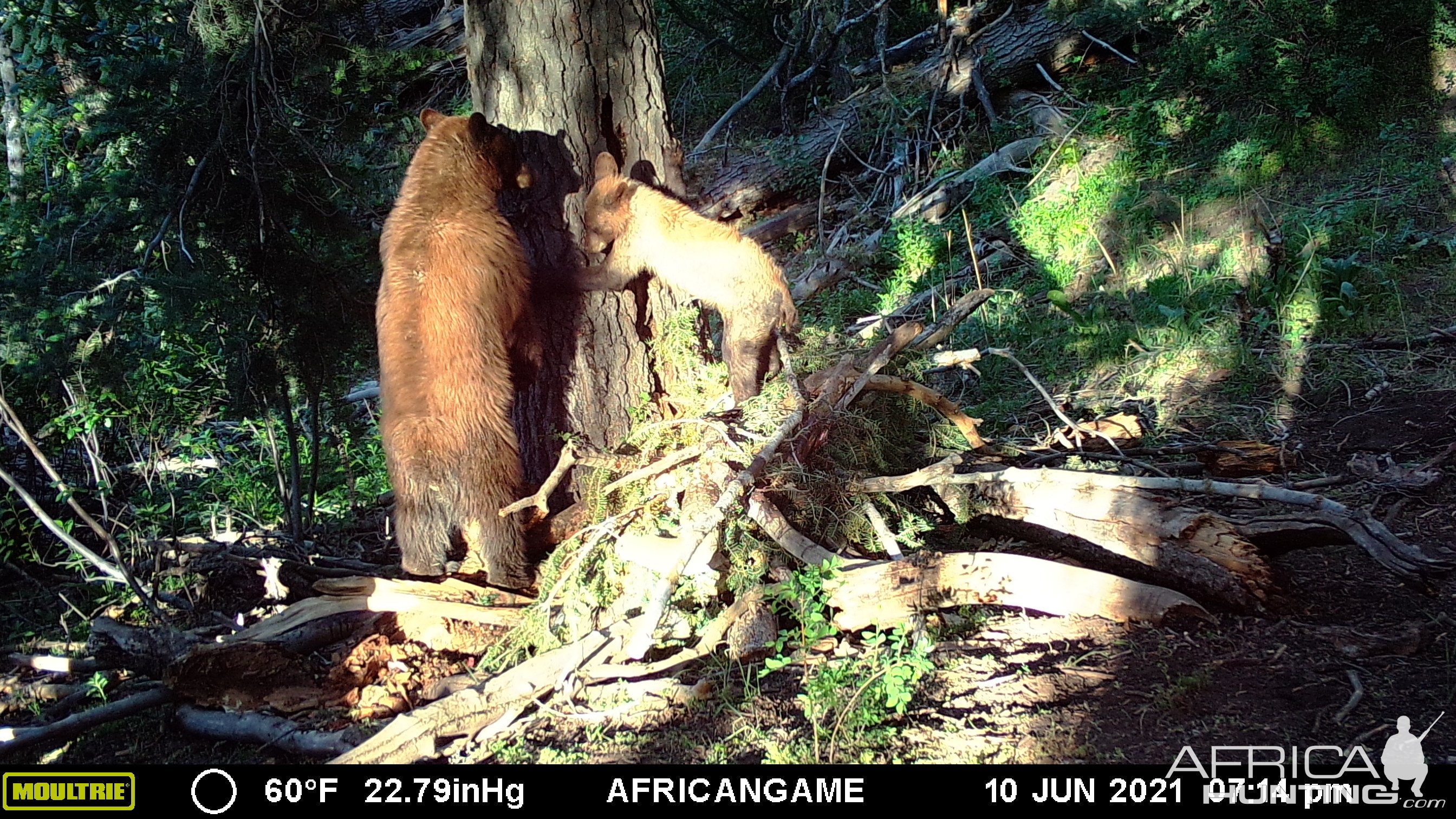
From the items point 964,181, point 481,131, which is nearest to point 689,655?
point 481,131

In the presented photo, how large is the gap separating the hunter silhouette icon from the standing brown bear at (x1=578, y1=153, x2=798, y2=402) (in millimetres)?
3179

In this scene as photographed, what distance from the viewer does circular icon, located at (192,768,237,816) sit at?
3.06 m

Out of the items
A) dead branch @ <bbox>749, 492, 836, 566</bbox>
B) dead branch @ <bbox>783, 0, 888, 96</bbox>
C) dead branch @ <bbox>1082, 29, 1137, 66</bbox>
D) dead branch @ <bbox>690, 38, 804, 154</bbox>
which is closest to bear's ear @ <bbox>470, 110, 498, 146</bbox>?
dead branch @ <bbox>749, 492, 836, 566</bbox>

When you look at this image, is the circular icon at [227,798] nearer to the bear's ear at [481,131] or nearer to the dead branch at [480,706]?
the dead branch at [480,706]

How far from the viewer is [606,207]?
15.9 feet

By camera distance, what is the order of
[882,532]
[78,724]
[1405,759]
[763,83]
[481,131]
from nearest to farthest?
[1405,759]
[78,724]
[882,532]
[481,131]
[763,83]

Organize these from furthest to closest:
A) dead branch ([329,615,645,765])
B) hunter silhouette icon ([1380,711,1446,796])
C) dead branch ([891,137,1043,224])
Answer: dead branch ([891,137,1043,224]) → dead branch ([329,615,645,765]) → hunter silhouette icon ([1380,711,1446,796])

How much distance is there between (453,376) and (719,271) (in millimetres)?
1702

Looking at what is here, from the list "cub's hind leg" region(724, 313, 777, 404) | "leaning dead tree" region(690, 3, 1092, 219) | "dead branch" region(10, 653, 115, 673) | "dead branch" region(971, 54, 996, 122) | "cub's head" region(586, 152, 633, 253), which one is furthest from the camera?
"leaning dead tree" region(690, 3, 1092, 219)

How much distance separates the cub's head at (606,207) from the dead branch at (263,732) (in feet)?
8.83

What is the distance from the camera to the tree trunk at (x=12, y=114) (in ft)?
26.7

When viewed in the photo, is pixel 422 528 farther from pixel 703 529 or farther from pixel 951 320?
pixel 951 320

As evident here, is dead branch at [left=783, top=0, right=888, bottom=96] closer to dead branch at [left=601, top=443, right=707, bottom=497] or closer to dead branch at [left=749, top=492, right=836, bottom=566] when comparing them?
dead branch at [left=601, top=443, right=707, bottom=497]

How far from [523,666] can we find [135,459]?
437 centimetres
